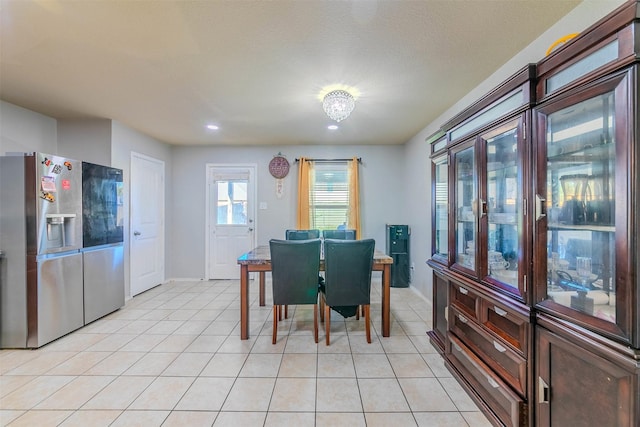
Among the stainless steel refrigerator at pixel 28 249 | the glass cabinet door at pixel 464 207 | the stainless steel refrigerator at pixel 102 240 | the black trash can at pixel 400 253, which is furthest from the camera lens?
the black trash can at pixel 400 253

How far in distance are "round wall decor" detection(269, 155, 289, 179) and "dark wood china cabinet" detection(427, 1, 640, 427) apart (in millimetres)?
3227

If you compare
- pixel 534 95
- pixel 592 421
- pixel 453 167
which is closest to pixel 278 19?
pixel 534 95

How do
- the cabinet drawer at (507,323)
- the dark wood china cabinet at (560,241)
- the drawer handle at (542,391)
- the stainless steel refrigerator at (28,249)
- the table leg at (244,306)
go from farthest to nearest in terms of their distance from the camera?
the table leg at (244,306), the stainless steel refrigerator at (28,249), the cabinet drawer at (507,323), the drawer handle at (542,391), the dark wood china cabinet at (560,241)

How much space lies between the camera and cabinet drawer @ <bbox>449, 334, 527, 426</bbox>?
1.33 metres

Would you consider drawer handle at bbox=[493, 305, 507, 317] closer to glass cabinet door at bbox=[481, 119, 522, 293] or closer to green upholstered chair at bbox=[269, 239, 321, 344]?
glass cabinet door at bbox=[481, 119, 522, 293]

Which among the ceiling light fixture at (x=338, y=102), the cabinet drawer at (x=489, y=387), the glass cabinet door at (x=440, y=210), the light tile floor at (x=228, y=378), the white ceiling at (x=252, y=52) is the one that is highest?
the white ceiling at (x=252, y=52)

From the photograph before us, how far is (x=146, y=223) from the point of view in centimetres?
411

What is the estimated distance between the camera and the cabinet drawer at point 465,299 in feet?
5.68

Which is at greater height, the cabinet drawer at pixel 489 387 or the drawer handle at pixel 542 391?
the drawer handle at pixel 542 391

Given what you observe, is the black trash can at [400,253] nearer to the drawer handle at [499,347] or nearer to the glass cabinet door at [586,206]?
the drawer handle at [499,347]

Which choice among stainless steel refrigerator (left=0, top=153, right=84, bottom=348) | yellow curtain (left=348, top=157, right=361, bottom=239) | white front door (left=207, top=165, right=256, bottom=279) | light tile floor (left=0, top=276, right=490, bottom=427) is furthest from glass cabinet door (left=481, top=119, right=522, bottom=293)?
white front door (left=207, top=165, right=256, bottom=279)

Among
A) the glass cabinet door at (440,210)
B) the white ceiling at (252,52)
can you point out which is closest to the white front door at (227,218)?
the white ceiling at (252,52)

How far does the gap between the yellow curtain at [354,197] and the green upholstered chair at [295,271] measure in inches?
84.5

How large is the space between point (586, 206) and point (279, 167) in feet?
13.3
